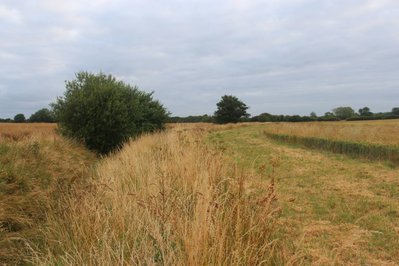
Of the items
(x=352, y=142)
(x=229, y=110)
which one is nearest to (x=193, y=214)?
(x=352, y=142)

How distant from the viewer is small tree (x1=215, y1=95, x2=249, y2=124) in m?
97.7

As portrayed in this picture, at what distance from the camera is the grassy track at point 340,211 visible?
16.9ft

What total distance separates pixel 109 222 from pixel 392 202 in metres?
6.91

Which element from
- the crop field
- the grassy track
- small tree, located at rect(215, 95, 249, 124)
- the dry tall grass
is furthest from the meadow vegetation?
small tree, located at rect(215, 95, 249, 124)

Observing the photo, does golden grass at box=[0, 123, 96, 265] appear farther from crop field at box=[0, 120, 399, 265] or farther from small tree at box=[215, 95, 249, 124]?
small tree at box=[215, 95, 249, 124]

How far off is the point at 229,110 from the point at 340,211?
90.0 metres

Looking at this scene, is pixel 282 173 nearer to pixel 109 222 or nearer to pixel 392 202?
pixel 392 202

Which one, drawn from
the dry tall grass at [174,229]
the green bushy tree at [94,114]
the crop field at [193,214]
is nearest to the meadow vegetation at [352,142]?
the crop field at [193,214]

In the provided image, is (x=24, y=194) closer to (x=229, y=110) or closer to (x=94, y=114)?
(x=94, y=114)

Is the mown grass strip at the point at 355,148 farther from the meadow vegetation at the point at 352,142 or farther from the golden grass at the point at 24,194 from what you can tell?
the golden grass at the point at 24,194

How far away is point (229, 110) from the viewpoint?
97.7 meters

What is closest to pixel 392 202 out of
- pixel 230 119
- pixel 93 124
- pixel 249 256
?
pixel 249 256

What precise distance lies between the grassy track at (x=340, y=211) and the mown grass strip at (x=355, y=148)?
3.14m

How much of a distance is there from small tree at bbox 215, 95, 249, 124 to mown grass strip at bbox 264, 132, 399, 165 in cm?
6887
